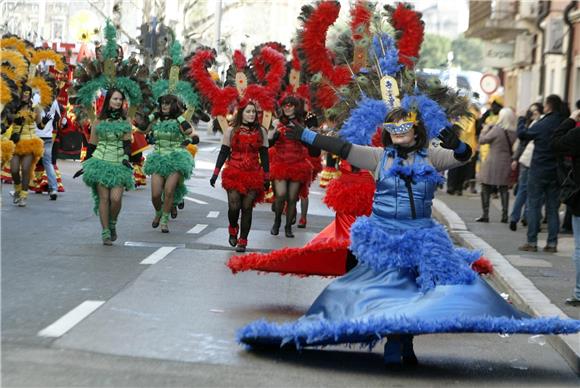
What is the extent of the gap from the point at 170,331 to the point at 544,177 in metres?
8.72

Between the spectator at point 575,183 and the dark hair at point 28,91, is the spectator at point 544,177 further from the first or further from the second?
the dark hair at point 28,91

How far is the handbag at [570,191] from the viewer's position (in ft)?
39.6

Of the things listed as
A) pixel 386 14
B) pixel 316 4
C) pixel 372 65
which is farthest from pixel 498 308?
pixel 316 4

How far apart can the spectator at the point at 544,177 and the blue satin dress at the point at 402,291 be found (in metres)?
7.96

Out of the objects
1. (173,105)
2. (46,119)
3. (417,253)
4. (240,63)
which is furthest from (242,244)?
(46,119)

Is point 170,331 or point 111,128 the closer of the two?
point 170,331

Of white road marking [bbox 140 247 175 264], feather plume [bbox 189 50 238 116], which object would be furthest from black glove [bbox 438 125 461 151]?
feather plume [bbox 189 50 238 116]

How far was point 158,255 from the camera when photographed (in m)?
14.2

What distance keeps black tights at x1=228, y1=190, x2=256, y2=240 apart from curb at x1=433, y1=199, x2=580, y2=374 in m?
2.79

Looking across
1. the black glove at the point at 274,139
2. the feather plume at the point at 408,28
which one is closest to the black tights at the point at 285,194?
the black glove at the point at 274,139

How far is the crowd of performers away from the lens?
8.77m

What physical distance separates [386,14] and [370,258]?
5.34 metres

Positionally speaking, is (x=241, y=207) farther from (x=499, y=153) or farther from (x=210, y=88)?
(x=499, y=153)

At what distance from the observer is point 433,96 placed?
11047 millimetres
